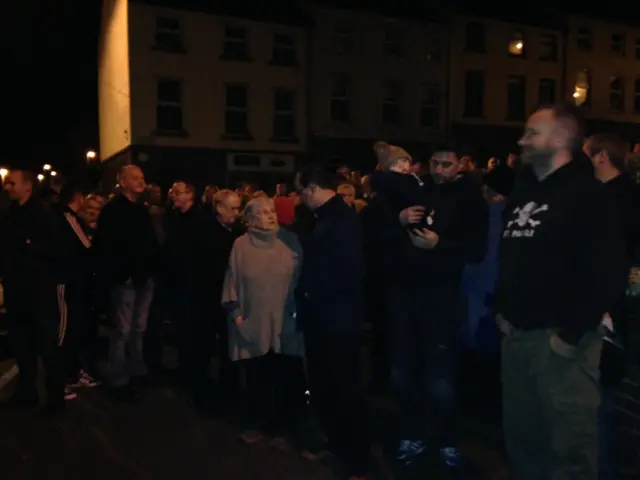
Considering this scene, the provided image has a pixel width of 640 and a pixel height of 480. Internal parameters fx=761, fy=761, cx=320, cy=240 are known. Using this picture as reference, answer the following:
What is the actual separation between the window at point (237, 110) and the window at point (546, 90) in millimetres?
13469

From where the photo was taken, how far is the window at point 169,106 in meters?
27.0

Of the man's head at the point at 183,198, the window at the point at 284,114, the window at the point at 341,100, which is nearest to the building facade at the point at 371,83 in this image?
the window at the point at 341,100

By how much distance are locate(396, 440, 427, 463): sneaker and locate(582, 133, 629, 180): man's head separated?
213 cm

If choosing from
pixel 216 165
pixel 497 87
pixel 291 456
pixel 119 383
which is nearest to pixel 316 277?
pixel 291 456

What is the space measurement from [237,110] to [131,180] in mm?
21940

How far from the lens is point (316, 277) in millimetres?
5000

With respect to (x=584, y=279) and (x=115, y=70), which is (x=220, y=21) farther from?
(x=584, y=279)

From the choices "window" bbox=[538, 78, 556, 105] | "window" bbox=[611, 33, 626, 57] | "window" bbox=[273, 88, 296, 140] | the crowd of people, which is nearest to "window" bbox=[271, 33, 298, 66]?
"window" bbox=[273, 88, 296, 140]

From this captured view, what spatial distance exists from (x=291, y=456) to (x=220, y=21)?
963 inches

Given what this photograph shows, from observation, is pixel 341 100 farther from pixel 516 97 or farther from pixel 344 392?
pixel 344 392

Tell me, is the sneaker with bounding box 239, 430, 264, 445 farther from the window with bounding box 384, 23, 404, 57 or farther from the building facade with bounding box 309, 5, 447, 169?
the window with bounding box 384, 23, 404, 57

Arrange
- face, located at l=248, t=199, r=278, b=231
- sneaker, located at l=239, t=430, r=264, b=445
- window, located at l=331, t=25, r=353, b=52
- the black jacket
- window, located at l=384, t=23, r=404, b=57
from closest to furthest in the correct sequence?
1. the black jacket
2. face, located at l=248, t=199, r=278, b=231
3. sneaker, located at l=239, t=430, r=264, b=445
4. window, located at l=331, t=25, r=353, b=52
5. window, located at l=384, t=23, r=404, b=57

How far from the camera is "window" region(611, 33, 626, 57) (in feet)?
117

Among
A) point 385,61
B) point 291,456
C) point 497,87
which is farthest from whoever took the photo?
point 497,87
